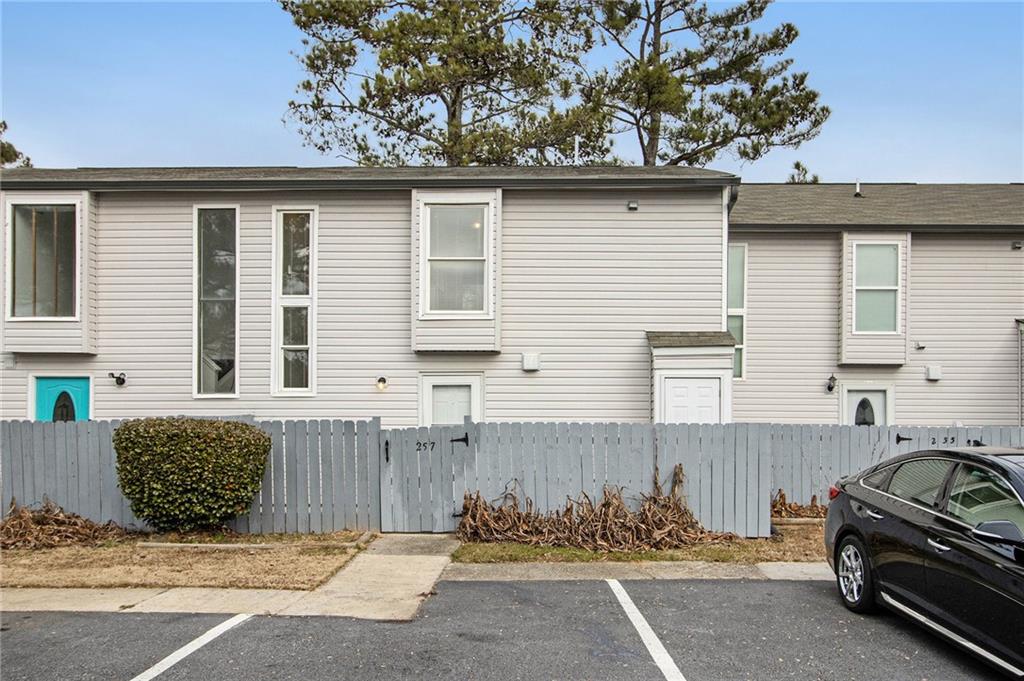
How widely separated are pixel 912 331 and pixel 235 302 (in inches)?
491

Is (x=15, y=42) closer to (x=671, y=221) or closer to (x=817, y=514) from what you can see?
(x=671, y=221)

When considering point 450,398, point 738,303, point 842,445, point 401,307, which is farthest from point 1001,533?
point 738,303

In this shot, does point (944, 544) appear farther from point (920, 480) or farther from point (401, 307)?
point (401, 307)

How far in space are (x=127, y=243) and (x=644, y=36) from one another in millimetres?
17832

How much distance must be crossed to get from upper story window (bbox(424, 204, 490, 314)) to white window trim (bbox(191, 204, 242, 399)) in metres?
3.11

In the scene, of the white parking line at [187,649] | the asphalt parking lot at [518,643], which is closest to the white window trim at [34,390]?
the asphalt parking lot at [518,643]

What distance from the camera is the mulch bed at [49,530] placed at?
360 inches

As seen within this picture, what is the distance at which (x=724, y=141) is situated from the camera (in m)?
23.8

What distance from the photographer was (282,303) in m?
13.0

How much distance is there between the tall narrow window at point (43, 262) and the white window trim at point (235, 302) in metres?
1.81

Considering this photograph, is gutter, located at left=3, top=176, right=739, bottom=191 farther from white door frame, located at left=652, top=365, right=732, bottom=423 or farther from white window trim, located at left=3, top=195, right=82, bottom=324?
white door frame, located at left=652, top=365, right=732, bottom=423

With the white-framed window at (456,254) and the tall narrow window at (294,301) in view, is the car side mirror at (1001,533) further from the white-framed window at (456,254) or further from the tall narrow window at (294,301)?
the tall narrow window at (294,301)

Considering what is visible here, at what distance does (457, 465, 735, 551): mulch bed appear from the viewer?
30.1 feet

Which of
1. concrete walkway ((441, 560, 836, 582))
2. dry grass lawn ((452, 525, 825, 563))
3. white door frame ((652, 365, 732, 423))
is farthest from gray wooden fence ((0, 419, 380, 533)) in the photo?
white door frame ((652, 365, 732, 423))
